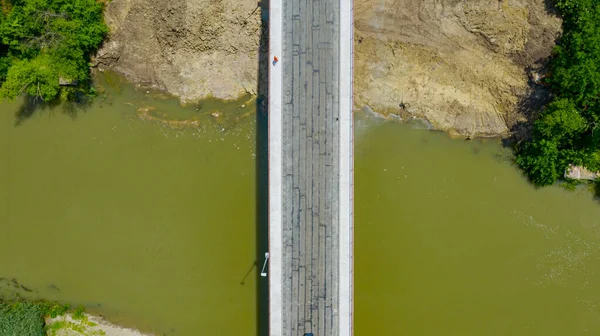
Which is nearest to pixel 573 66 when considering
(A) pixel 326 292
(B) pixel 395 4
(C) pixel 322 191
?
(B) pixel 395 4

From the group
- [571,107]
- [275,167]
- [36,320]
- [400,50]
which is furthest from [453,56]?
[36,320]

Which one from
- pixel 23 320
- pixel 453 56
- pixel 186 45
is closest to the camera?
pixel 453 56

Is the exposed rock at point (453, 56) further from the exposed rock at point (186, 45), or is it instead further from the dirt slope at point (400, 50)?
the exposed rock at point (186, 45)

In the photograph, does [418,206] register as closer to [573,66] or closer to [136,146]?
[573,66]

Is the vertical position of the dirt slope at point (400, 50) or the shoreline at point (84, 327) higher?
the dirt slope at point (400, 50)

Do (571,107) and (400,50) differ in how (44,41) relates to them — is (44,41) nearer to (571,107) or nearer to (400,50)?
(400,50)

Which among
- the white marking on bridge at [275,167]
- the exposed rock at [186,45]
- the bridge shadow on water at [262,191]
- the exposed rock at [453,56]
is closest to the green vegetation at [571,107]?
the exposed rock at [453,56]
